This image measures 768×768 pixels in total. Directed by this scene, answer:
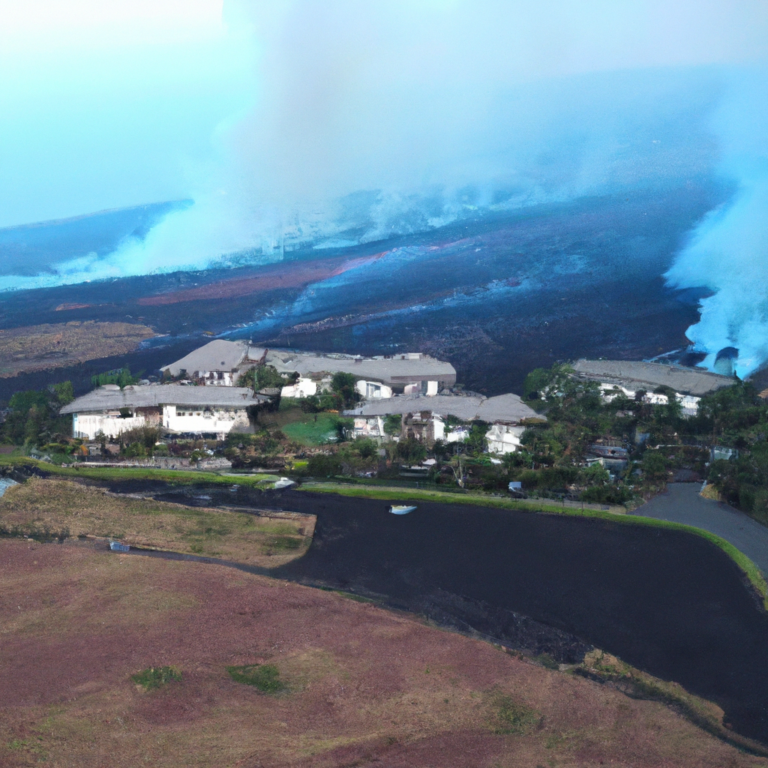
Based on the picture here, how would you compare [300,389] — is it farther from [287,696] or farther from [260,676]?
[287,696]

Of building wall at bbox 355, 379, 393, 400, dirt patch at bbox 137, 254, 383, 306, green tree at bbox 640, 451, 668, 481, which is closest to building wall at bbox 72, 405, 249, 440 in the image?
building wall at bbox 355, 379, 393, 400

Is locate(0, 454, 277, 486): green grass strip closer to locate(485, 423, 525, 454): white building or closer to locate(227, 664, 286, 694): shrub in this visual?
locate(485, 423, 525, 454): white building

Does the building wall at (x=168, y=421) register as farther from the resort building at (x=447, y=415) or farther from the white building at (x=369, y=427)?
the resort building at (x=447, y=415)

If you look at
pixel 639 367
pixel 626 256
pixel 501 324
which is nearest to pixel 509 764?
pixel 639 367

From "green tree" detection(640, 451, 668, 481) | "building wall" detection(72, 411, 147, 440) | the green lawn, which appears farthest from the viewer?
"building wall" detection(72, 411, 147, 440)

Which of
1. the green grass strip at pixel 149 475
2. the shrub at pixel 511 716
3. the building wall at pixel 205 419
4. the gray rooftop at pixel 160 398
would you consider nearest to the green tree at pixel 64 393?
the gray rooftop at pixel 160 398

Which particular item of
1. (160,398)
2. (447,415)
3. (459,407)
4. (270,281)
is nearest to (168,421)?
(160,398)
